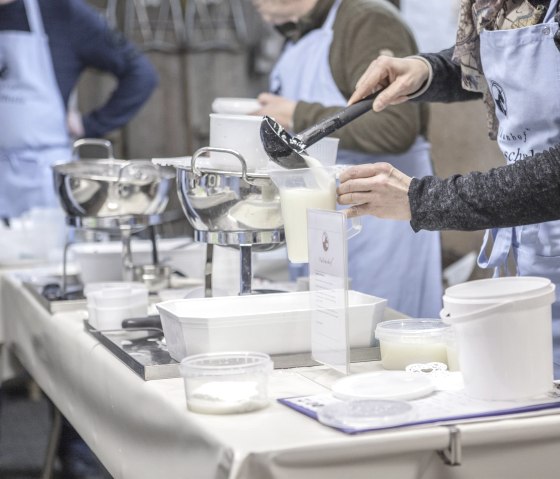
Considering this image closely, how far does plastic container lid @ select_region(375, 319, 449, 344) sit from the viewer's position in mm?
1548

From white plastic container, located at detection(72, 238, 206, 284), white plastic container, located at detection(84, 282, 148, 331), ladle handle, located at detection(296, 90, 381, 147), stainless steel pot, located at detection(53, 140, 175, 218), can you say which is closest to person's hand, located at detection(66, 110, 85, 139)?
white plastic container, located at detection(72, 238, 206, 284)

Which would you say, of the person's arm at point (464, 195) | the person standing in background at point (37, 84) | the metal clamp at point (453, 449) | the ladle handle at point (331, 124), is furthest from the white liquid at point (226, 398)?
the person standing in background at point (37, 84)

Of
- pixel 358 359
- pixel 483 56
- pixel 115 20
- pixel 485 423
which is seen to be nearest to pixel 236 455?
pixel 485 423

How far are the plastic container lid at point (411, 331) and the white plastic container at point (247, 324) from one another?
5 cm

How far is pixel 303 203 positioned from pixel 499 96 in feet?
1.55

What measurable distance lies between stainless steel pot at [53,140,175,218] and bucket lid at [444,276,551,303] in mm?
1264

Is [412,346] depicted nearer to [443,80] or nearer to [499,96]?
[499,96]

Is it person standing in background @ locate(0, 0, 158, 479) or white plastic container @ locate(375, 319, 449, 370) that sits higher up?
person standing in background @ locate(0, 0, 158, 479)

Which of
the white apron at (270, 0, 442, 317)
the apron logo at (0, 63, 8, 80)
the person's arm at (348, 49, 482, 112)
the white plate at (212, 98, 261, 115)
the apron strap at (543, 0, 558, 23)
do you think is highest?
the apron strap at (543, 0, 558, 23)

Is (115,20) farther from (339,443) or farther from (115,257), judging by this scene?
(339,443)

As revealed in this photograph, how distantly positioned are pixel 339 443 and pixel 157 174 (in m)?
1.43

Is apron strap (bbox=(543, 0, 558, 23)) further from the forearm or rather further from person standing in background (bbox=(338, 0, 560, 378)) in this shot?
the forearm

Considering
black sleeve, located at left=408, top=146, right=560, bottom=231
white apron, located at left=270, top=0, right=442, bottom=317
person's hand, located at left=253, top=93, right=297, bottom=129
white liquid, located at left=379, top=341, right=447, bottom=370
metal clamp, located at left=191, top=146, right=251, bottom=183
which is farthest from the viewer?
white apron, located at left=270, top=0, right=442, bottom=317

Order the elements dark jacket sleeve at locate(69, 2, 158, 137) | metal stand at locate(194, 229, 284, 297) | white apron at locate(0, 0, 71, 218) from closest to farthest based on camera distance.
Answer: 1. metal stand at locate(194, 229, 284, 297)
2. white apron at locate(0, 0, 71, 218)
3. dark jacket sleeve at locate(69, 2, 158, 137)
